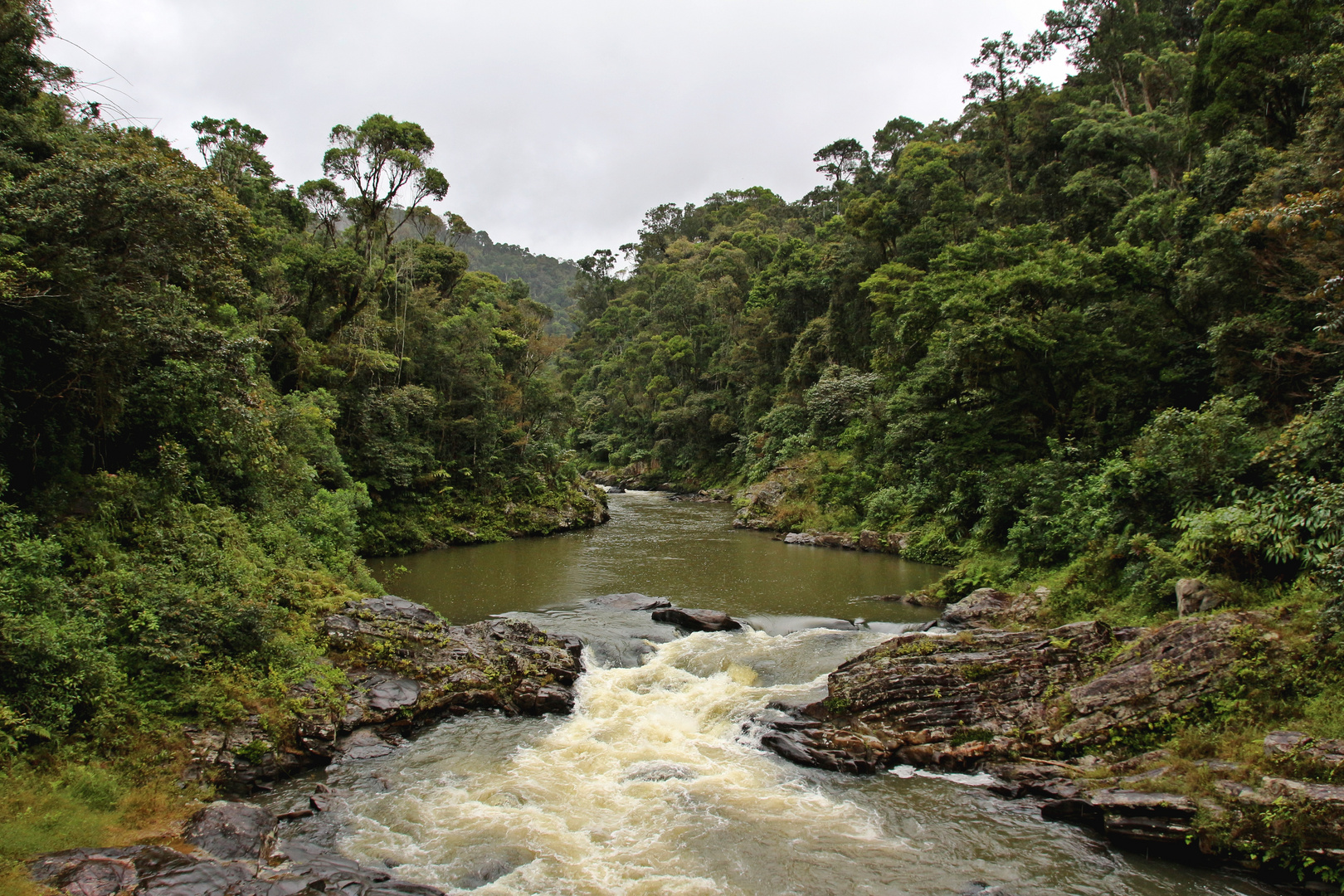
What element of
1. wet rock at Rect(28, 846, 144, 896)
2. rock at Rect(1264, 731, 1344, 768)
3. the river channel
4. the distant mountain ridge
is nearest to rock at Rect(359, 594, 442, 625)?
the river channel

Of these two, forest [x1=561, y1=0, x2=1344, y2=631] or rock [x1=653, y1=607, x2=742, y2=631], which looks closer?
forest [x1=561, y1=0, x2=1344, y2=631]

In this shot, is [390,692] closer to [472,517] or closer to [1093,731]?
[1093,731]

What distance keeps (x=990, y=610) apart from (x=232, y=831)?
12879 mm

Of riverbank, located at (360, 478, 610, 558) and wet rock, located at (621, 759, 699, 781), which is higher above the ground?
riverbank, located at (360, 478, 610, 558)

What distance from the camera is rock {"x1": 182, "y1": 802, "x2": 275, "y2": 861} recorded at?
6215mm

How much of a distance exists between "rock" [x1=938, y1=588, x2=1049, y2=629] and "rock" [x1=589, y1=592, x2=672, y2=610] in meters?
6.26

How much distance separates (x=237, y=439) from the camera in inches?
502

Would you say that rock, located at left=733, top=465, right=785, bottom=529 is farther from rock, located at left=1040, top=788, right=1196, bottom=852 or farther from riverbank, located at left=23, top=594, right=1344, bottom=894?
rock, located at left=1040, top=788, right=1196, bottom=852

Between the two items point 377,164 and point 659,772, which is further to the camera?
point 377,164

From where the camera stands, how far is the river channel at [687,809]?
6.38 m

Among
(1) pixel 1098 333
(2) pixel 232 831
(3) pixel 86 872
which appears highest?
(1) pixel 1098 333

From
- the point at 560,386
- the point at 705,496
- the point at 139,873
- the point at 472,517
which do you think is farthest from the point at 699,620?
the point at 705,496

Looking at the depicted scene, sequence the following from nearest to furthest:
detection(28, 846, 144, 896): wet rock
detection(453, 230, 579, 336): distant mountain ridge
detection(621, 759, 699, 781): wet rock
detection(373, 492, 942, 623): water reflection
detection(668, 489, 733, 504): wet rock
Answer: detection(28, 846, 144, 896): wet rock
detection(621, 759, 699, 781): wet rock
detection(373, 492, 942, 623): water reflection
detection(668, 489, 733, 504): wet rock
detection(453, 230, 579, 336): distant mountain ridge

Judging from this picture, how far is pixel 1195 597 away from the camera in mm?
9492
